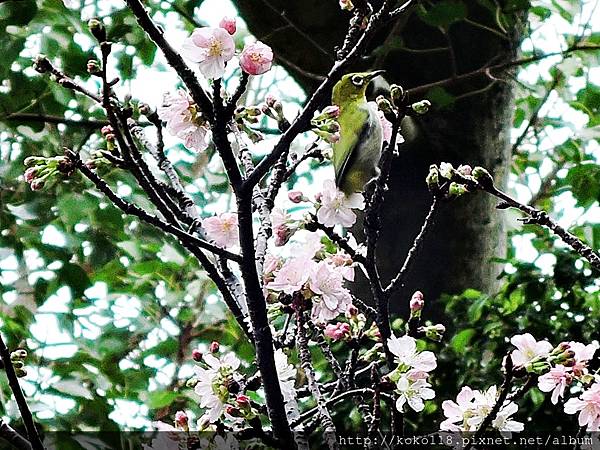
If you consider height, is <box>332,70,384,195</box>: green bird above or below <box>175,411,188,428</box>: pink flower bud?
above

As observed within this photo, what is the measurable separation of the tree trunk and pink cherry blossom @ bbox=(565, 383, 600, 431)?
0.49 metres

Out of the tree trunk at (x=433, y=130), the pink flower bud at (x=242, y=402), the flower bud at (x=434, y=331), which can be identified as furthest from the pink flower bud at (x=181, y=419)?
the tree trunk at (x=433, y=130)

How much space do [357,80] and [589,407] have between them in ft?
0.70

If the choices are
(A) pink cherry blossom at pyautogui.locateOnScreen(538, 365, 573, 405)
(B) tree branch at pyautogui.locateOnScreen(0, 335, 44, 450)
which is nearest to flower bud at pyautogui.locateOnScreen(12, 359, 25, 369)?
(B) tree branch at pyautogui.locateOnScreen(0, 335, 44, 450)

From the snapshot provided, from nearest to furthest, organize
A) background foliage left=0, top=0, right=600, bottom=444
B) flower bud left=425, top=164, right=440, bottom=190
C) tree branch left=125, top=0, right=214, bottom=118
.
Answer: tree branch left=125, top=0, right=214, bottom=118
flower bud left=425, top=164, right=440, bottom=190
background foliage left=0, top=0, right=600, bottom=444

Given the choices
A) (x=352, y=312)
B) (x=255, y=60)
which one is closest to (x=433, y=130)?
(x=352, y=312)

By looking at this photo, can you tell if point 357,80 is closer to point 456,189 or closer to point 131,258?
point 456,189

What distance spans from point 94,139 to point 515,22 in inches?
24.0

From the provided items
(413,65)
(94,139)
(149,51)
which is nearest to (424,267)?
(413,65)

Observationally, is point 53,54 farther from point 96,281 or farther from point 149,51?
point 96,281

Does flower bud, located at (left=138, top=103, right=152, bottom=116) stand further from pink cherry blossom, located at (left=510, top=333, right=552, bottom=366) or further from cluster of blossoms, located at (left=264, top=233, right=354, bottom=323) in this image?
pink cherry blossom, located at (left=510, top=333, right=552, bottom=366)

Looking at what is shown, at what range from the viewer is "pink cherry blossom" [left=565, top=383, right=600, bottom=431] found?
16.1 inches

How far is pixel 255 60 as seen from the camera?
0.36m

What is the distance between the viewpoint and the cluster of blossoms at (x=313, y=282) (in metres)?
0.41
